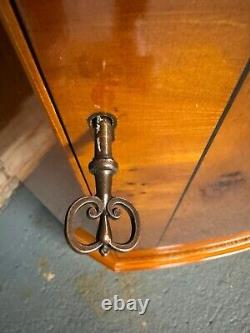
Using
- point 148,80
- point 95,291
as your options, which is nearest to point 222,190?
point 148,80

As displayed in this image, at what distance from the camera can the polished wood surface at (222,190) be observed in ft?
1.35

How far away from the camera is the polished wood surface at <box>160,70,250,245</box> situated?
41 centimetres

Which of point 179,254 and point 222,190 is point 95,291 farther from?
point 222,190

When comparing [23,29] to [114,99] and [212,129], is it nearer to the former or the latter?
[114,99]

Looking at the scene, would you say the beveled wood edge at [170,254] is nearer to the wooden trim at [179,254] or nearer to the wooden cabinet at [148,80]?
the wooden trim at [179,254]

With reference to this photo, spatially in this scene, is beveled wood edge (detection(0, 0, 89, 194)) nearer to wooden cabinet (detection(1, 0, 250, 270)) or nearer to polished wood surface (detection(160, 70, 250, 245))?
wooden cabinet (detection(1, 0, 250, 270))

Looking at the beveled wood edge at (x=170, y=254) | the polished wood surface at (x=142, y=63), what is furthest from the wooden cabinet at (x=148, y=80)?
the beveled wood edge at (x=170, y=254)

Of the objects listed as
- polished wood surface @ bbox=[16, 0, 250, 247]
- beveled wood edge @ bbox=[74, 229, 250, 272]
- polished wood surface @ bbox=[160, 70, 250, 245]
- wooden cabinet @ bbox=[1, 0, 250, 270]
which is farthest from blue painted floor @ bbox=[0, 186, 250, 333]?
polished wood surface @ bbox=[16, 0, 250, 247]

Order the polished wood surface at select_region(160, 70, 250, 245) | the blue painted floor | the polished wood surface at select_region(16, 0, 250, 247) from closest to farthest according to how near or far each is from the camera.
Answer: the polished wood surface at select_region(16, 0, 250, 247) < the polished wood surface at select_region(160, 70, 250, 245) < the blue painted floor

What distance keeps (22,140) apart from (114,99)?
723mm

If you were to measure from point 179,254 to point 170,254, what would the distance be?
21mm

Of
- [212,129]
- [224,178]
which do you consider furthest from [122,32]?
[224,178]

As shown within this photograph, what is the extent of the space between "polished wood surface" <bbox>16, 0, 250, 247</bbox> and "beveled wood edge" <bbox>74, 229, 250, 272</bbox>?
1.59 ft

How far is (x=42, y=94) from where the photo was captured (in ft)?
1.15
